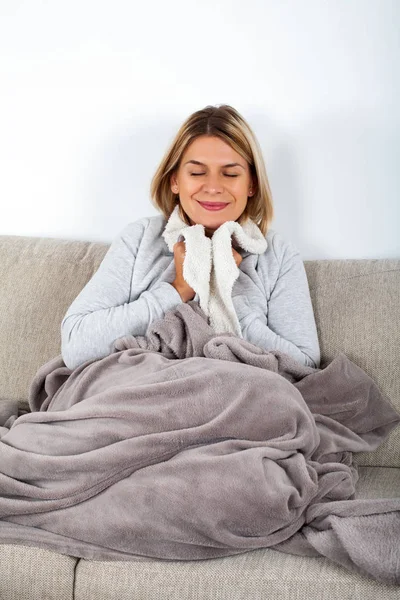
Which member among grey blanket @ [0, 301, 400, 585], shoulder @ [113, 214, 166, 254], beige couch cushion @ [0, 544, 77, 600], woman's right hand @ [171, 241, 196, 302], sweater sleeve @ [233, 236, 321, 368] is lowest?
beige couch cushion @ [0, 544, 77, 600]

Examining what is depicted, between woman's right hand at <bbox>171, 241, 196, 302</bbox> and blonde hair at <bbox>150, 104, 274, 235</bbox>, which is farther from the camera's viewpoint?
blonde hair at <bbox>150, 104, 274, 235</bbox>

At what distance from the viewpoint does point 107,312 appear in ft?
6.23

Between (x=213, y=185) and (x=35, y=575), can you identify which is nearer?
(x=35, y=575)

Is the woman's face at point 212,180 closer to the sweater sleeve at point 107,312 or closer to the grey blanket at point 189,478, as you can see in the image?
the sweater sleeve at point 107,312

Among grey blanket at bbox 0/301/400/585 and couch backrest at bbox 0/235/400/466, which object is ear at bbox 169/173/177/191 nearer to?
couch backrest at bbox 0/235/400/466

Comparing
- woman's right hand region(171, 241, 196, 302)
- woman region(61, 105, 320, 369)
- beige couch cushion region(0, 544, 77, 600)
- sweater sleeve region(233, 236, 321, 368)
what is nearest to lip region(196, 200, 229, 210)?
woman region(61, 105, 320, 369)

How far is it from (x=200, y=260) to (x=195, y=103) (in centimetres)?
56

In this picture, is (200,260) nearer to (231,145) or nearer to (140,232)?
(140,232)

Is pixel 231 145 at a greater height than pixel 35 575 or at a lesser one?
greater

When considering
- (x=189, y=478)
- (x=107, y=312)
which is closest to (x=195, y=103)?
(x=107, y=312)

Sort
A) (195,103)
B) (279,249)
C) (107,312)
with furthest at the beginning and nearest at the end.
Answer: (195,103)
(279,249)
(107,312)

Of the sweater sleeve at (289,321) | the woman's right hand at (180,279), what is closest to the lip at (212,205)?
the woman's right hand at (180,279)

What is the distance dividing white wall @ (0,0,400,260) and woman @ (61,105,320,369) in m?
0.21

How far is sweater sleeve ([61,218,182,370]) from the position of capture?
1869 mm
